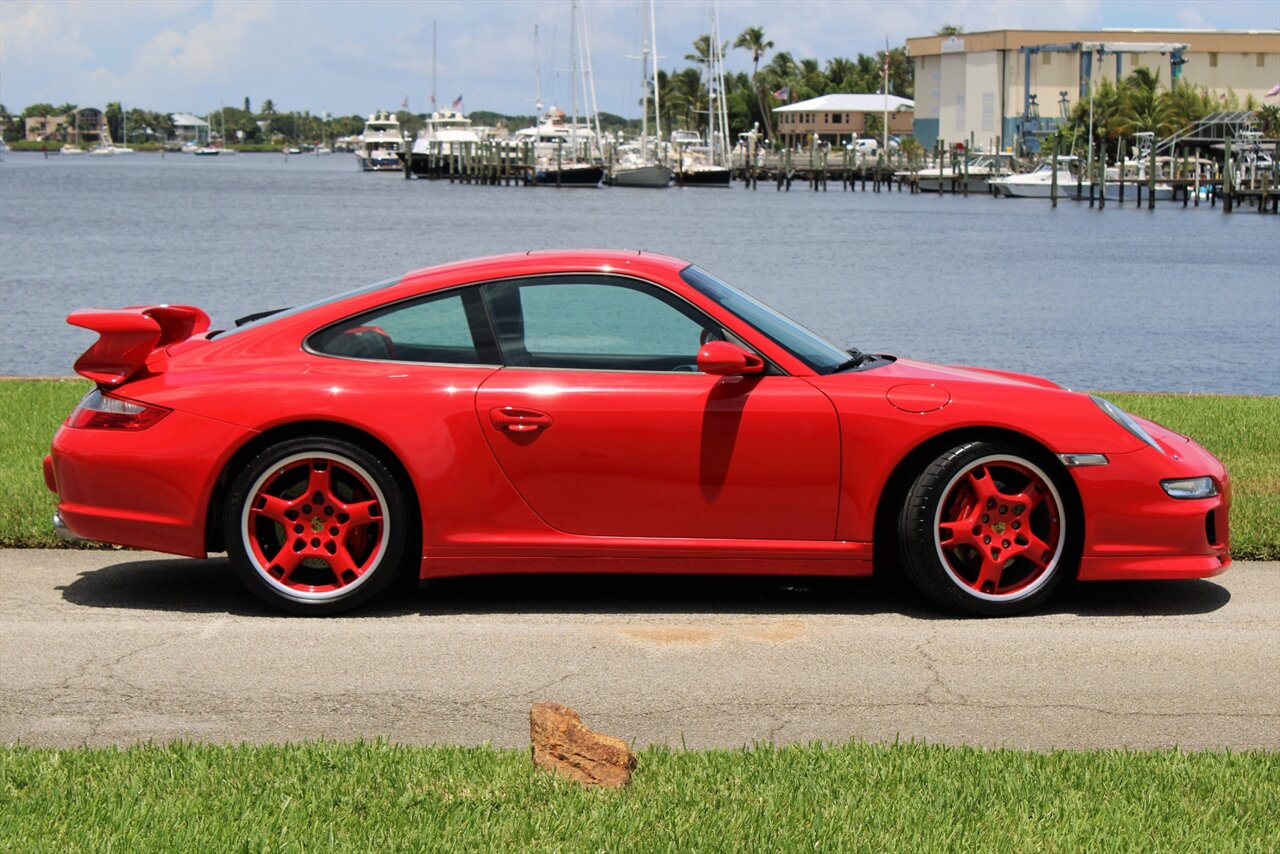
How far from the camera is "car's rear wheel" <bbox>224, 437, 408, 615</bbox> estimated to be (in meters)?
6.25

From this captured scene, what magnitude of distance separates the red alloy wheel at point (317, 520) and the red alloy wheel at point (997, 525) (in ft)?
7.27

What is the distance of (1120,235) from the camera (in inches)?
2655

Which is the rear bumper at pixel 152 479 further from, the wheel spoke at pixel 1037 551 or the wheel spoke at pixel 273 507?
the wheel spoke at pixel 1037 551

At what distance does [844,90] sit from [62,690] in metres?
174

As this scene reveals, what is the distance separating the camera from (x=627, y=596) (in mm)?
6816

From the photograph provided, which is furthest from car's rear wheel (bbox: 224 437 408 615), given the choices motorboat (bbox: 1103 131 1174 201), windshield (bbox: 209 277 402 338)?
motorboat (bbox: 1103 131 1174 201)

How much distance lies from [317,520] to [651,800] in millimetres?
2557

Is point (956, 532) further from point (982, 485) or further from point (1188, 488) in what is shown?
point (1188, 488)

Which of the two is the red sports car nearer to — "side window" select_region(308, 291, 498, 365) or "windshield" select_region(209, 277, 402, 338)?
"side window" select_region(308, 291, 498, 365)

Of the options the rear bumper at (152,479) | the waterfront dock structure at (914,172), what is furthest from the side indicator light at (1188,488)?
the waterfront dock structure at (914,172)

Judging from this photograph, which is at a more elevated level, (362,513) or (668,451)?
(668,451)

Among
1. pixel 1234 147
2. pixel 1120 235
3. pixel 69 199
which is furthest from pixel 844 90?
pixel 1120 235

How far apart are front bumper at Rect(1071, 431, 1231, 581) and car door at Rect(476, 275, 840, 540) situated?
3.34 feet

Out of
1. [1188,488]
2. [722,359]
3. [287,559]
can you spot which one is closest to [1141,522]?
[1188,488]
